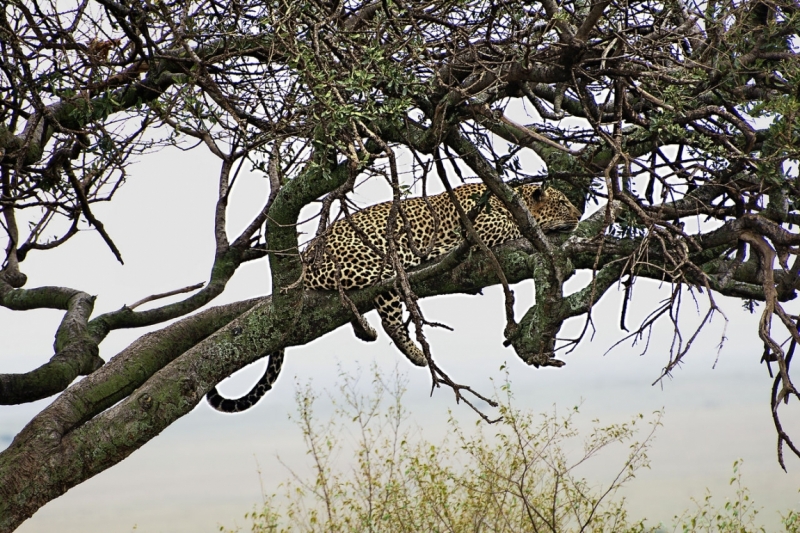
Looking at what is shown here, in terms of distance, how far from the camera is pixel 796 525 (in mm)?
6305

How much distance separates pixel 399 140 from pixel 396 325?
7.12 feet

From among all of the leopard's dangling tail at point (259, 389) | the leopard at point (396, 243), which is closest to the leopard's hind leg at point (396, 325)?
the leopard at point (396, 243)

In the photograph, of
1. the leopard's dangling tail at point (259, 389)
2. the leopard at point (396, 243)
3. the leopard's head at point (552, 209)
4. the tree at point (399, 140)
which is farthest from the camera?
the leopard's head at point (552, 209)

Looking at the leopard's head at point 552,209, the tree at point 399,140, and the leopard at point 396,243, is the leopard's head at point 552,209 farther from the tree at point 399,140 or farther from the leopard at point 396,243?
the tree at point 399,140

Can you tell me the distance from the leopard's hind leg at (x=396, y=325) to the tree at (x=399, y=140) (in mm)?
529

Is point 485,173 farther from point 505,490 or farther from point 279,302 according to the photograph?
point 505,490

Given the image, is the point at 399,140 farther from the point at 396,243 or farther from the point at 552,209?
the point at 552,209

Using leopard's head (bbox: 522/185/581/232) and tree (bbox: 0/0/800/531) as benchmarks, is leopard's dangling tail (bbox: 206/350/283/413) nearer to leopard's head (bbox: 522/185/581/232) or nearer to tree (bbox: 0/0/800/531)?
tree (bbox: 0/0/800/531)

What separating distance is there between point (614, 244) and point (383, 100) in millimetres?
1605

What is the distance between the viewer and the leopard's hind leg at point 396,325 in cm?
632

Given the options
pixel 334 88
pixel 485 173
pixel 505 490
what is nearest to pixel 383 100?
pixel 485 173

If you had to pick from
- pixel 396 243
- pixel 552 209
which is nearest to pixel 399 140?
pixel 396 243

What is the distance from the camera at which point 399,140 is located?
177 inches

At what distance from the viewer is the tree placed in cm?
396
